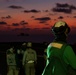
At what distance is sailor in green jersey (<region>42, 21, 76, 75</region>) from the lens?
4754 millimetres

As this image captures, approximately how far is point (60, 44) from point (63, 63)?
0.79ft

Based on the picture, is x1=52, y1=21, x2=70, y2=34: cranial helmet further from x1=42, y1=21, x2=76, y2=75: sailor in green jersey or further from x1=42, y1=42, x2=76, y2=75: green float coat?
x1=42, y1=42, x2=76, y2=75: green float coat

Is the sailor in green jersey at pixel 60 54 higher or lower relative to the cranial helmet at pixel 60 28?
lower

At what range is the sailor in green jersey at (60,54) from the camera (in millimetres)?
4754

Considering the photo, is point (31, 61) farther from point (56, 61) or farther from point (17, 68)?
point (56, 61)

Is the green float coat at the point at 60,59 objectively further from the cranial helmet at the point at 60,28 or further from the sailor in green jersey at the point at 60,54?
the cranial helmet at the point at 60,28

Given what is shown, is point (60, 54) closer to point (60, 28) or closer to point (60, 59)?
point (60, 59)

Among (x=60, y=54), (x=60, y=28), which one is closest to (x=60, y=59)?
(x=60, y=54)

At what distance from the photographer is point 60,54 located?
15.8 feet

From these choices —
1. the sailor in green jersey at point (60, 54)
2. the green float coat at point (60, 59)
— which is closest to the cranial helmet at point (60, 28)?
the sailor in green jersey at point (60, 54)

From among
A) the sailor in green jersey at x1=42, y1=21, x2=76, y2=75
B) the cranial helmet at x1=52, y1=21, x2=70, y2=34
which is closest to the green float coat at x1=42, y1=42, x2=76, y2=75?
the sailor in green jersey at x1=42, y1=21, x2=76, y2=75

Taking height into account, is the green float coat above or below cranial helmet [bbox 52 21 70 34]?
below

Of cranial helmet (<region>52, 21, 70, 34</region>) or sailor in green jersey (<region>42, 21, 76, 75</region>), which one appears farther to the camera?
cranial helmet (<region>52, 21, 70, 34</region>)

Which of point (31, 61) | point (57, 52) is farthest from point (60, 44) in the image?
point (31, 61)
